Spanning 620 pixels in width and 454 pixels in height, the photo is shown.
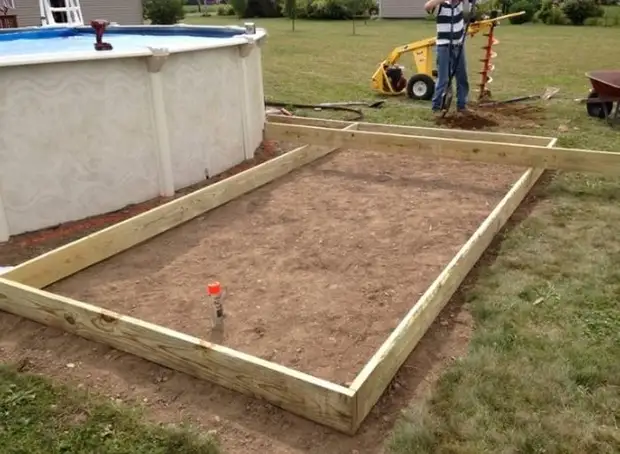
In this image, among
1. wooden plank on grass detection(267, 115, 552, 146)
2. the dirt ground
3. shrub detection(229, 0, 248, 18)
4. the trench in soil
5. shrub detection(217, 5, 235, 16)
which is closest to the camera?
the dirt ground

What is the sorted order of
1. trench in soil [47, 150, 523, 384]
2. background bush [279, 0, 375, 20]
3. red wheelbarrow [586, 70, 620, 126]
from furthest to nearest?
background bush [279, 0, 375, 20] → red wheelbarrow [586, 70, 620, 126] → trench in soil [47, 150, 523, 384]

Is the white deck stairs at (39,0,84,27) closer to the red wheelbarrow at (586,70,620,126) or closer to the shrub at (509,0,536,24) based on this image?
the red wheelbarrow at (586,70,620,126)

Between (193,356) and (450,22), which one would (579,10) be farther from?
(193,356)

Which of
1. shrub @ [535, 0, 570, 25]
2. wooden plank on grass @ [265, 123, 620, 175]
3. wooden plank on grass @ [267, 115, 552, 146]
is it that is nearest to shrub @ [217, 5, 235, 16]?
shrub @ [535, 0, 570, 25]

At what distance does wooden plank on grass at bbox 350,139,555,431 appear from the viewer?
267cm

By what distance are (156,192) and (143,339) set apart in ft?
9.11

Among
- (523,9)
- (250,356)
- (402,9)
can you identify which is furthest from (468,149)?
(402,9)

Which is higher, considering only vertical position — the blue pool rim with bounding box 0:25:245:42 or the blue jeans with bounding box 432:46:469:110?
the blue pool rim with bounding box 0:25:245:42

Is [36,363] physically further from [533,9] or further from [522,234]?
[533,9]

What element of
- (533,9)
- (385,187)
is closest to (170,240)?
(385,187)

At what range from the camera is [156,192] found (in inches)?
224

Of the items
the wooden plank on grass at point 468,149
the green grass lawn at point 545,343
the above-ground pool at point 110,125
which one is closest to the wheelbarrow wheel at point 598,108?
the green grass lawn at point 545,343

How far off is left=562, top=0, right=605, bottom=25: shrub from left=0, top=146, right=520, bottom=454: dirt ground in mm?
26647

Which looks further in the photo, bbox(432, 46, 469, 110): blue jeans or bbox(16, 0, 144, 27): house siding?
bbox(16, 0, 144, 27): house siding
